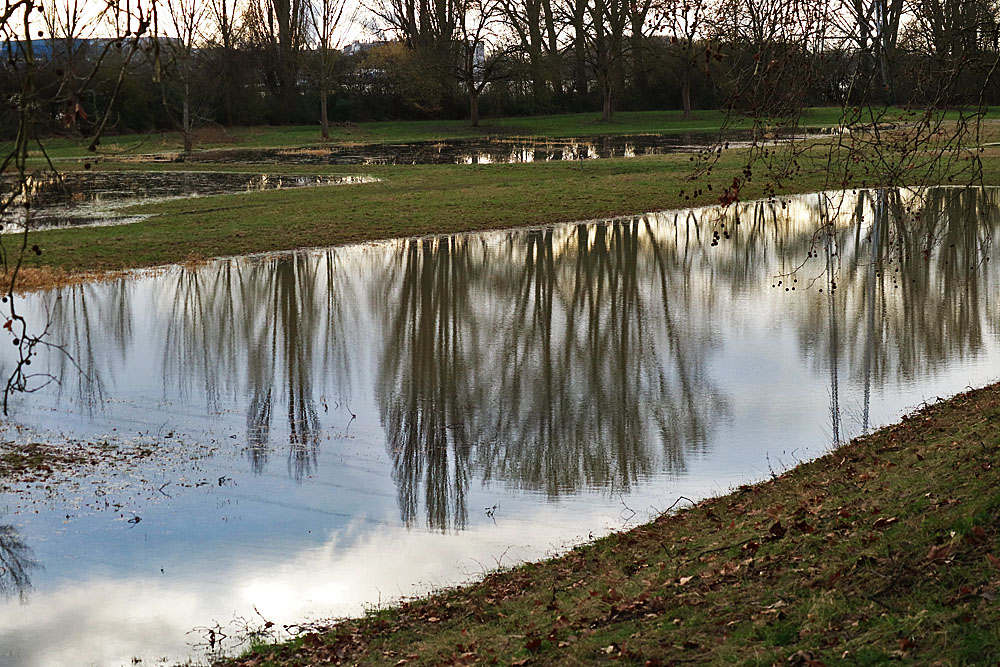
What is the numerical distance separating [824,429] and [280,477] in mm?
5024

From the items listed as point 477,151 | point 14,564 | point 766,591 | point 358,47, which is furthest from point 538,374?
point 358,47

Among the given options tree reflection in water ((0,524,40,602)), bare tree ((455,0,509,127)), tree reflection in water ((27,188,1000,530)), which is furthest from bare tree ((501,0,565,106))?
tree reflection in water ((0,524,40,602))

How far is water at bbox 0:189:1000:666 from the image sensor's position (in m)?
7.74

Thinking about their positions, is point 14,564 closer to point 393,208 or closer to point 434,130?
point 393,208

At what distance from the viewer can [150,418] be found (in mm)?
11344

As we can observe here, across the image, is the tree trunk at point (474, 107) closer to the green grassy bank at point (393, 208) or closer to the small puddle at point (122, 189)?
the small puddle at point (122, 189)

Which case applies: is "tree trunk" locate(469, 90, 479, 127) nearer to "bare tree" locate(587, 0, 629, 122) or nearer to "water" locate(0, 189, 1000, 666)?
"bare tree" locate(587, 0, 629, 122)

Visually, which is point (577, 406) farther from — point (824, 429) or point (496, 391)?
point (824, 429)

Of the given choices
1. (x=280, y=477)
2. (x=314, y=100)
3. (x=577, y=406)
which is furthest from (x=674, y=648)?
(x=314, y=100)

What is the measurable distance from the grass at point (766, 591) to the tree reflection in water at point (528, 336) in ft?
5.26

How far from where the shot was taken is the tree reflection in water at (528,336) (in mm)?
10219

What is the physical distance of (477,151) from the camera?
47.1 meters

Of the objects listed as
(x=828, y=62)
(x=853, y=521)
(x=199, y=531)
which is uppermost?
(x=828, y=62)

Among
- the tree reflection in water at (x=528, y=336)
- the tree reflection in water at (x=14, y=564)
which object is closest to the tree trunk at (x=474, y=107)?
the tree reflection in water at (x=528, y=336)
